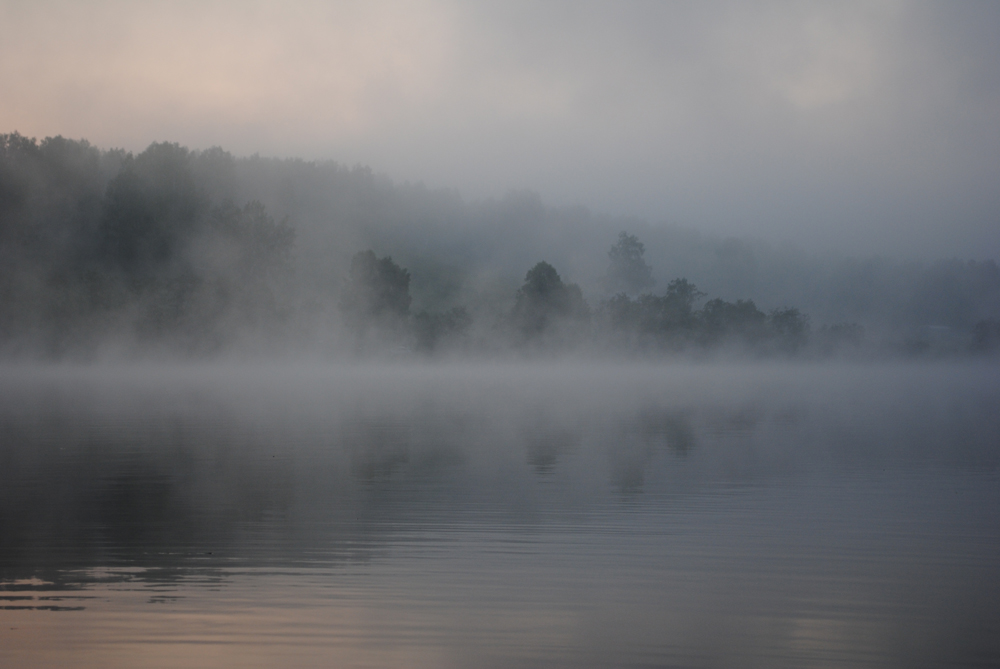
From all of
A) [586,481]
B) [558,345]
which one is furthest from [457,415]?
[558,345]

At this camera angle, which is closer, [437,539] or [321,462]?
[437,539]

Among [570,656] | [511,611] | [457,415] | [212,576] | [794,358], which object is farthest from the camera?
[794,358]

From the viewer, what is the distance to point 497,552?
11.4m

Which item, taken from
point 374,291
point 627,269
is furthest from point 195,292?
point 627,269

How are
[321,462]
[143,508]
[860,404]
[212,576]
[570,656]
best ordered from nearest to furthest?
[570,656] < [212,576] < [143,508] < [321,462] < [860,404]

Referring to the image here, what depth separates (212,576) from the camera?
10117 millimetres

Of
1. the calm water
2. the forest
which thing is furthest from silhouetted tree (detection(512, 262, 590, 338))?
the calm water

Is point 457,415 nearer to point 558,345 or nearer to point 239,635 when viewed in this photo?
point 239,635

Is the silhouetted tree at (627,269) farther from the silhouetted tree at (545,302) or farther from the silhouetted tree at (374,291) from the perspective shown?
the silhouetted tree at (374,291)

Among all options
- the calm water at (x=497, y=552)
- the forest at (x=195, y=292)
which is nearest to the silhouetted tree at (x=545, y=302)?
the forest at (x=195, y=292)

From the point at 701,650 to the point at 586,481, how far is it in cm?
964

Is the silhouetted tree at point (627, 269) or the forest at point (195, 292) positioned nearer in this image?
the forest at point (195, 292)

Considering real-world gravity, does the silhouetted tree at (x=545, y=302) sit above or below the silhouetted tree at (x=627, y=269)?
below

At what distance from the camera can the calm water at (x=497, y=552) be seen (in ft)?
26.2
